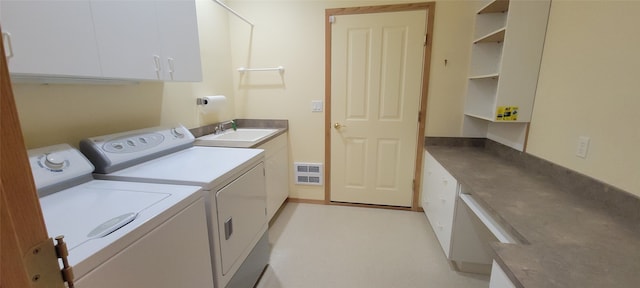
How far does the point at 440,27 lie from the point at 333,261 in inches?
91.6

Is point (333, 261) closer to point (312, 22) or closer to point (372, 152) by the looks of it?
point (372, 152)

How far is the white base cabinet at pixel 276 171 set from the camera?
8.07ft

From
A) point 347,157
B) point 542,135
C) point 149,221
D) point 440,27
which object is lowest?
point 347,157

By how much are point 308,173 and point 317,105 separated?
0.80m

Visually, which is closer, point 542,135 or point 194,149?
point 542,135

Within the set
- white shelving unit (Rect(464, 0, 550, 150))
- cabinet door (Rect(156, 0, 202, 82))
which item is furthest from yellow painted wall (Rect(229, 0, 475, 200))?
cabinet door (Rect(156, 0, 202, 82))

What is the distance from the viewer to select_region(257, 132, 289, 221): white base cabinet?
96.9 inches

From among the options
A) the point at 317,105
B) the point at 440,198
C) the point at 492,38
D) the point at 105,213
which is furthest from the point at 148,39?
the point at 492,38

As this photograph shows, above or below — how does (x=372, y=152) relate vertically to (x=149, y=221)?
below

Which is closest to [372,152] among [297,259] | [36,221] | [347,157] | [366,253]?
[347,157]

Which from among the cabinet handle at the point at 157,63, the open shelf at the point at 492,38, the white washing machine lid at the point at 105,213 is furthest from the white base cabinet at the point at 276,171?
the open shelf at the point at 492,38

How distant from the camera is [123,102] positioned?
165 centimetres

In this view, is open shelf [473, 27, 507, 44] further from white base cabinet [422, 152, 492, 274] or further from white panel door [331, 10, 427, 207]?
white base cabinet [422, 152, 492, 274]

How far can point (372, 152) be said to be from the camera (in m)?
2.87
